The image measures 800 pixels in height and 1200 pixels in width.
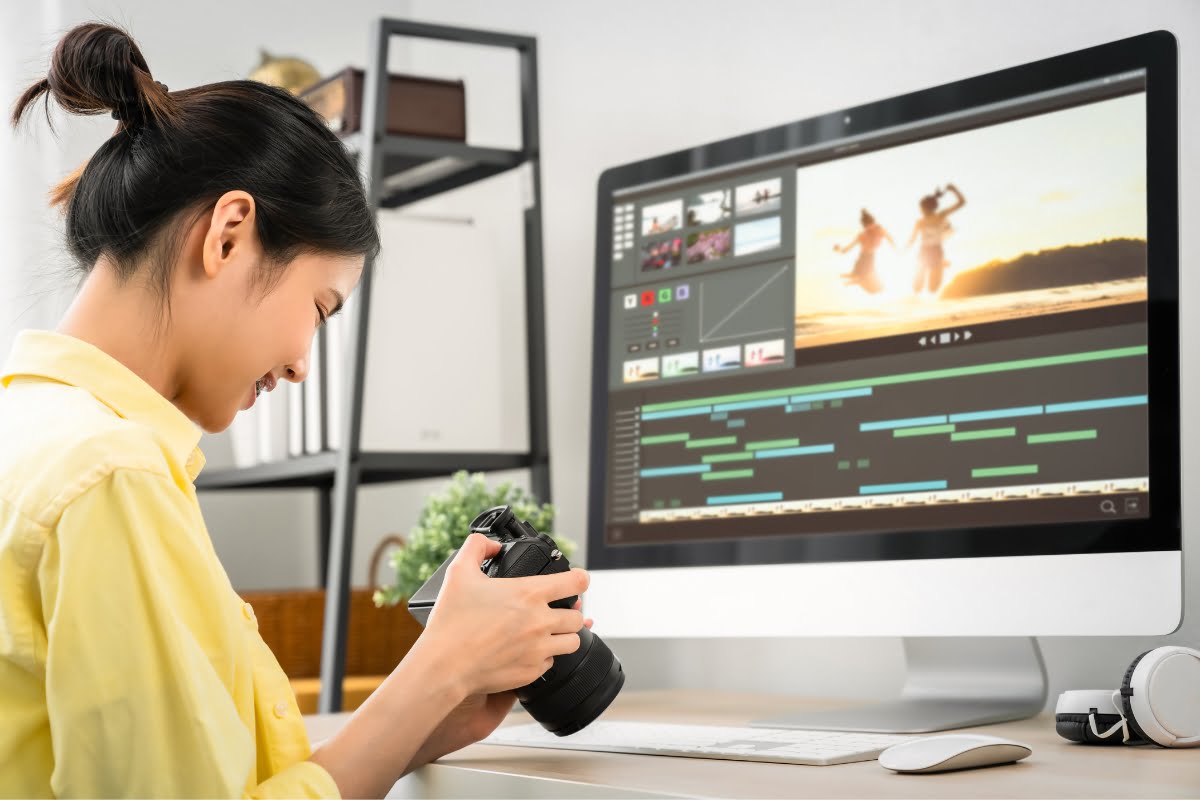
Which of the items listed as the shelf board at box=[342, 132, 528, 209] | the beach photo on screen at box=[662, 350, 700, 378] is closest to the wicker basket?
the shelf board at box=[342, 132, 528, 209]

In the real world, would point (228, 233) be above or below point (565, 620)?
above

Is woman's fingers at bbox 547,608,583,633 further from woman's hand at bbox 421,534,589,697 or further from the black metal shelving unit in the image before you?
the black metal shelving unit

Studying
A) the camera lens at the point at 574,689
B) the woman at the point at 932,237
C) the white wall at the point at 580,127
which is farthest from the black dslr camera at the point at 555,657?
the white wall at the point at 580,127

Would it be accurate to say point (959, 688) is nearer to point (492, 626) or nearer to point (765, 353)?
point (765, 353)

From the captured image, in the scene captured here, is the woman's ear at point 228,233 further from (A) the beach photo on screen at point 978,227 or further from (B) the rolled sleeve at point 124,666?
(A) the beach photo on screen at point 978,227

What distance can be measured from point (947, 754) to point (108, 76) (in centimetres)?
67

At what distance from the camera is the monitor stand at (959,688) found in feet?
3.33

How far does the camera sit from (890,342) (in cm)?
106

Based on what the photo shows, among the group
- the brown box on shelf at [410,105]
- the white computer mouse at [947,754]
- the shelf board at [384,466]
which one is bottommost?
the white computer mouse at [947,754]

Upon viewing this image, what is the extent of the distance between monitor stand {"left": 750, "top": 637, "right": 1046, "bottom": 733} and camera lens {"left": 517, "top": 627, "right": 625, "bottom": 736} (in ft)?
0.67

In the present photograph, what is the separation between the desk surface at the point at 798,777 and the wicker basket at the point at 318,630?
0.79m

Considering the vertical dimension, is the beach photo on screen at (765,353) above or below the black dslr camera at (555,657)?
above

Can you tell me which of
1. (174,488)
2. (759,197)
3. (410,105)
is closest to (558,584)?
(174,488)

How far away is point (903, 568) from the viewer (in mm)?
1015
